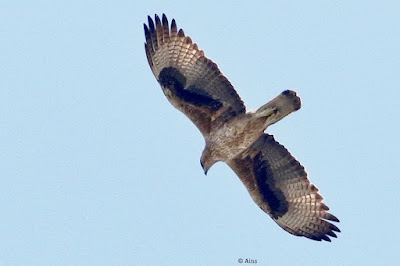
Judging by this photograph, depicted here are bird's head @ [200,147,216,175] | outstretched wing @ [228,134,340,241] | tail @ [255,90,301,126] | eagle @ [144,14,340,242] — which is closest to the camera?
tail @ [255,90,301,126]

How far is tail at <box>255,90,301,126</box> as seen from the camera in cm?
1269

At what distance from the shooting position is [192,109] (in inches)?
516

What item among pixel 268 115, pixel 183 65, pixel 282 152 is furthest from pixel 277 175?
pixel 183 65

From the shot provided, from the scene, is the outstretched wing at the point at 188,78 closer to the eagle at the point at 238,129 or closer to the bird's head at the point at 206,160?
the eagle at the point at 238,129

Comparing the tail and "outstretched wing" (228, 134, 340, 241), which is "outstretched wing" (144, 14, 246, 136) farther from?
"outstretched wing" (228, 134, 340, 241)

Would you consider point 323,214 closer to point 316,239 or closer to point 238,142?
point 316,239

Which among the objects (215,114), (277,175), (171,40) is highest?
(171,40)

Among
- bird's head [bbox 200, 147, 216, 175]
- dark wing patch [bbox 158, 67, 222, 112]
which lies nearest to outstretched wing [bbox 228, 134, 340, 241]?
bird's head [bbox 200, 147, 216, 175]

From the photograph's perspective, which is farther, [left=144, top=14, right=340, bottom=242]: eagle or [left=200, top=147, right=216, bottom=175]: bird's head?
[left=200, top=147, right=216, bottom=175]: bird's head

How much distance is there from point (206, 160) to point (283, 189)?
1277mm

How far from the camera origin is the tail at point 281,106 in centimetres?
1269

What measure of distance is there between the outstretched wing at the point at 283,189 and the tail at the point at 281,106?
0.75 meters

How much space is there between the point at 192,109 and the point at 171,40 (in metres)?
1.04

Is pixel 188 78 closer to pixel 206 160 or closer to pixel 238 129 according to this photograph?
pixel 238 129
